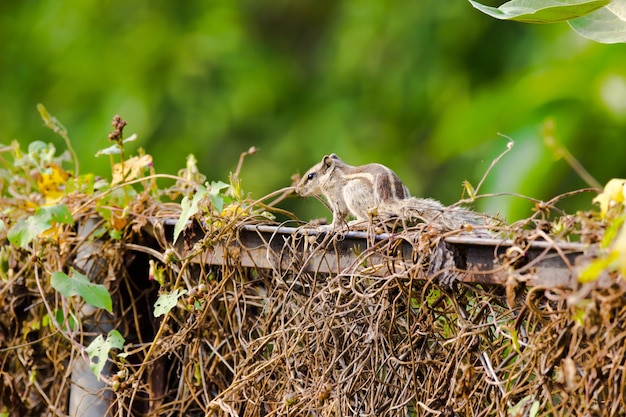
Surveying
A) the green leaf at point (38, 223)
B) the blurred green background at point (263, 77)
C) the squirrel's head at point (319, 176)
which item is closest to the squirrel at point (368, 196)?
the squirrel's head at point (319, 176)

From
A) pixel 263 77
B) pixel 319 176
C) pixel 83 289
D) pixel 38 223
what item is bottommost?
pixel 83 289

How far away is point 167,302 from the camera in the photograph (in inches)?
58.1

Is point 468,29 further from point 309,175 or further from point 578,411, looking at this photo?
point 578,411

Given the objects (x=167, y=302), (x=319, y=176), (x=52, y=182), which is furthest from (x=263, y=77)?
(x=167, y=302)

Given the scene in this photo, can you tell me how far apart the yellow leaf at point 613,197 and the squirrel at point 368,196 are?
0.32 metres

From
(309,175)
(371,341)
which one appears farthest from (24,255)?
(371,341)

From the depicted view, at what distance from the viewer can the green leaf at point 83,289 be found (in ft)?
5.06

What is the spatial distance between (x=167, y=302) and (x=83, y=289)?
176mm

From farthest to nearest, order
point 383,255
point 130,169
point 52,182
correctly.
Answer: point 52,182 → point 130,169 → point 383,255

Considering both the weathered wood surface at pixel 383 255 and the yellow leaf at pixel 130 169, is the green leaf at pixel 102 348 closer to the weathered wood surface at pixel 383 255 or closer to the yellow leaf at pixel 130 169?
the weathered wood surface at pixel 383 255

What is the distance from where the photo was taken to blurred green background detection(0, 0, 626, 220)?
443cm

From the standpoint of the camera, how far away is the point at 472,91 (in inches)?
169

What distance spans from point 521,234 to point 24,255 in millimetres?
1110

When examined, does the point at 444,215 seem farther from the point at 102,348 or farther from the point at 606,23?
the point at 102,348
